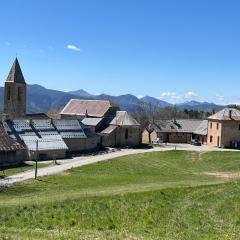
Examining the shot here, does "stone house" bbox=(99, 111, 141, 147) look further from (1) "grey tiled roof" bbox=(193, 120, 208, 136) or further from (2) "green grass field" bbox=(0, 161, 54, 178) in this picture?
(2) "green grass field" bbox=(0, 161, 54, 178)

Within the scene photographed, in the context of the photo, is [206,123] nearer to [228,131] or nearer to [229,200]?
[228,131]

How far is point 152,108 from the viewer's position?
11950cm

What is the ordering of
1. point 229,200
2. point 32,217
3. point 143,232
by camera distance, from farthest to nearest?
point 229,200
point 32,217
point 143,232

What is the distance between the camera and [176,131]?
84188 millimetres

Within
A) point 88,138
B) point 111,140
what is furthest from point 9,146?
point 111,140

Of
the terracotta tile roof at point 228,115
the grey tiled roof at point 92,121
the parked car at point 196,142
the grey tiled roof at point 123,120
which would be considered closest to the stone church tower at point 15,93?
the grey tiled roof at point 92,121

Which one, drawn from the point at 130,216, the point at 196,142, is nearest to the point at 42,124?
the point at 196,142

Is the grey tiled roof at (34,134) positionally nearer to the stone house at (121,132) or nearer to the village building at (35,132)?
the village building at (35,132)

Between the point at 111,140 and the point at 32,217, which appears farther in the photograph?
the point at 111,140

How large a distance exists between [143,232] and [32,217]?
20.7ft

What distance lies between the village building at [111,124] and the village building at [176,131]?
7699 mm

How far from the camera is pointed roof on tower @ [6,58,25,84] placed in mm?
75750

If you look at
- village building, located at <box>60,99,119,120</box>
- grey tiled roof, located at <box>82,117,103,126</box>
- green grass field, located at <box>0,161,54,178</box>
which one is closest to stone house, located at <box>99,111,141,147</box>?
grey tiled roof, located at <box>82,117,103,126</box>

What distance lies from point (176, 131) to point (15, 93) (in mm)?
27333
